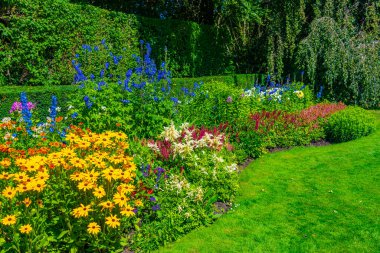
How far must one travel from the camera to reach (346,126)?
28.5 ft

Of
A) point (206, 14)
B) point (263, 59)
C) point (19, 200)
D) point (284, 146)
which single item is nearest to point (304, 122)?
point (284, 146)

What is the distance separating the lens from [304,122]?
8.52m

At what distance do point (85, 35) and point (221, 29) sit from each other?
7361 millimetres

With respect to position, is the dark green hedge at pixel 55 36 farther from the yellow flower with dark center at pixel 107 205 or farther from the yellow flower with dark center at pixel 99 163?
the yellow flower with dark center at pixel 107 205

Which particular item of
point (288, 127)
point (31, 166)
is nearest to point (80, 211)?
point (31, 166)

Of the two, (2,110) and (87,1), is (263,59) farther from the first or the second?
(2,110)

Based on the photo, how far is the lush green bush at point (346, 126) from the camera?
8680 mm

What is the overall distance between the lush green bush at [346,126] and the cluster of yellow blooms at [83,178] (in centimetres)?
609

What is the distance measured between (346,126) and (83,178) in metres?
6.80

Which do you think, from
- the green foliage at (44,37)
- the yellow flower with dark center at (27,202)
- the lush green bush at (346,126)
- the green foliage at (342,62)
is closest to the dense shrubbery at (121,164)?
the yellow flower with dark center at (27,202)

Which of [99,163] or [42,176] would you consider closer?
[42,176]

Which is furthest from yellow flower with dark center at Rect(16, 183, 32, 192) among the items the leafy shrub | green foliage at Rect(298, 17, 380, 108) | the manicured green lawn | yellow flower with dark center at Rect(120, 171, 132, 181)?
green foliage at Rect(298, 17, 380, 108)

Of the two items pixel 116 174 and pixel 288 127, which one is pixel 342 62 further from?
pixel 116 174

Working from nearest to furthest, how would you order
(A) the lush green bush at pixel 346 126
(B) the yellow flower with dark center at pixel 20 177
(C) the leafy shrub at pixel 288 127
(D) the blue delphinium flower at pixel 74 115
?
(B) the yellow flower with dark center at pixel 20 177 < (D) the blue delphinium flower at pixel 74 115 < (C) the leafy shrub at pixel 288 127 < (A) the lush green bush at pixel 346 126
